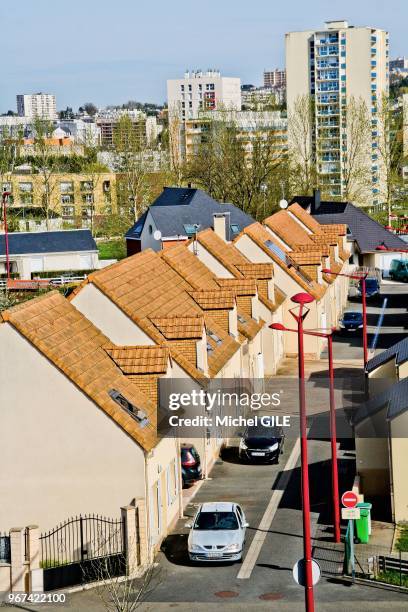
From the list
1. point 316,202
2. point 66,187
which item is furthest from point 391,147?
point 66,187

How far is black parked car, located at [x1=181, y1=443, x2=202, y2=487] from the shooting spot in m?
39.5

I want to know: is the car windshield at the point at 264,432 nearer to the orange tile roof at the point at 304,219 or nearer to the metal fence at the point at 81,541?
the metal fence at the point at 81,541

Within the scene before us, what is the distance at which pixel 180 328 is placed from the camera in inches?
1624

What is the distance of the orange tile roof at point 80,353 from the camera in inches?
1265

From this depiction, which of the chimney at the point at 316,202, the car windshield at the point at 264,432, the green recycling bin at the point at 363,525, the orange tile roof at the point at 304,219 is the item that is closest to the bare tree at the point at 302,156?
the chimney at the point at 316,202

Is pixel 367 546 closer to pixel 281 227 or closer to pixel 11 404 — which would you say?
pixel 11 404

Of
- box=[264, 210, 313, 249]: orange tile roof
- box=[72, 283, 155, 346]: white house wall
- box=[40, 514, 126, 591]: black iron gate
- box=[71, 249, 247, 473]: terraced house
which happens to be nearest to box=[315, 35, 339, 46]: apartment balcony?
box=[264, 210, 313, 249]: orange tile roof

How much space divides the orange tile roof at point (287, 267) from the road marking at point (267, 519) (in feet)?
63.8

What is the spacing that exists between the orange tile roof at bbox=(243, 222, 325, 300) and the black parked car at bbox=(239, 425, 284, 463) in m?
19.6

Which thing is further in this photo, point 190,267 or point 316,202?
point 316,202

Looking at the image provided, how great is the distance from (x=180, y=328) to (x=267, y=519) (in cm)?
810

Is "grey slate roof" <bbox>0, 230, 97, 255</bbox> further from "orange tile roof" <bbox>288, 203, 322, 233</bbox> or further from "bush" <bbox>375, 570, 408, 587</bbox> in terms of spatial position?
"bush" <bbox>375, 570, 408, 587</bbox>

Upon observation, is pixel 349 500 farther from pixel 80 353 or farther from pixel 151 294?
pixel 151 294

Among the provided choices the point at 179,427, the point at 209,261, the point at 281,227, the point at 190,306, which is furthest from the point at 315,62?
the point at 179,427
